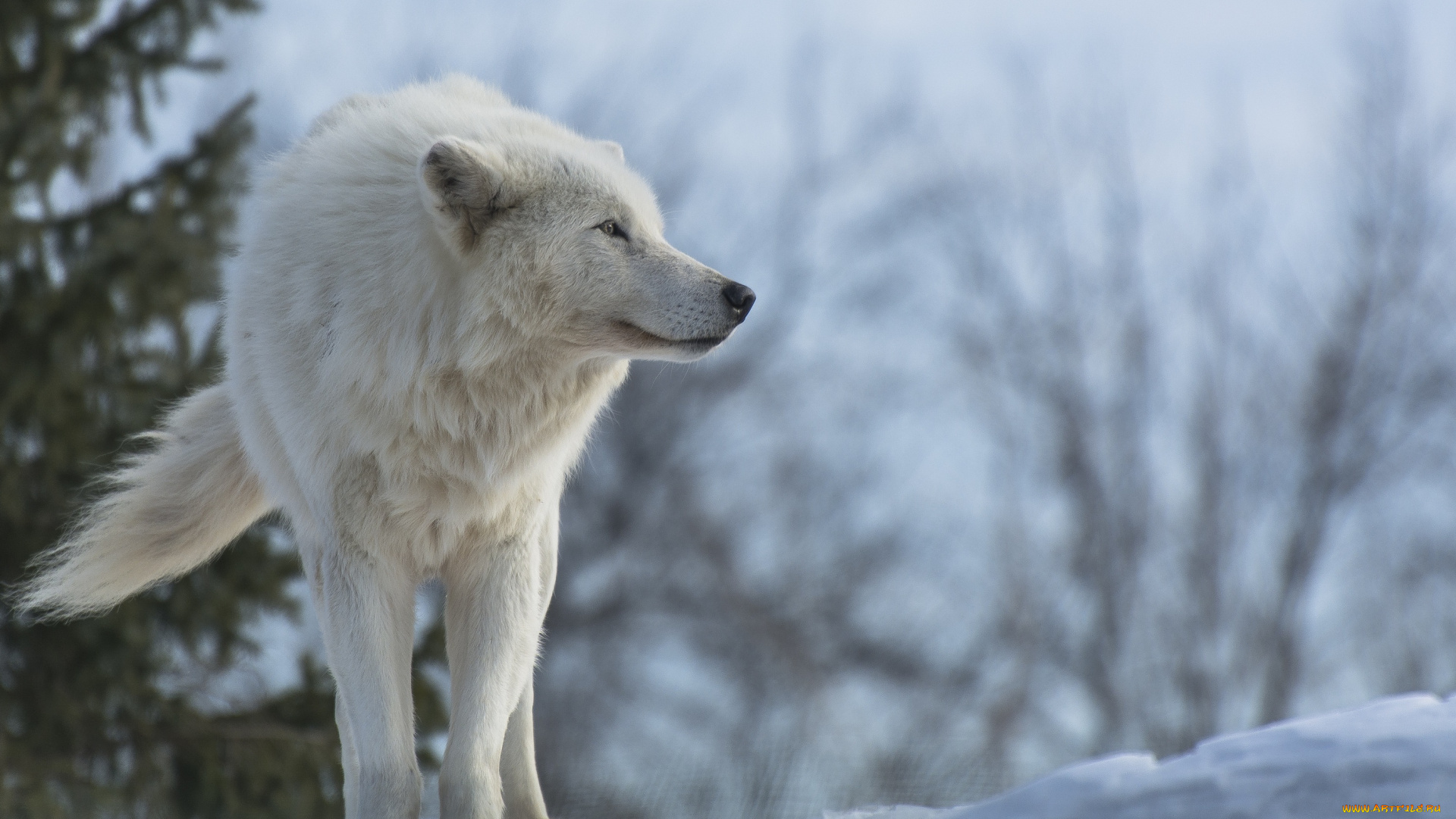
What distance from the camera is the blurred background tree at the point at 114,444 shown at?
7629mm

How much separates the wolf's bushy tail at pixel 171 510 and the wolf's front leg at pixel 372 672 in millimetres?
1134

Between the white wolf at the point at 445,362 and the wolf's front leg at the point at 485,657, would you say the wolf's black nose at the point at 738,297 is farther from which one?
the wolf's front leg at the point at 485,657

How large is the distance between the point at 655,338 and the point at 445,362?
0.57m

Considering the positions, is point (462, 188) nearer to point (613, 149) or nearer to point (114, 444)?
point (613, 149)

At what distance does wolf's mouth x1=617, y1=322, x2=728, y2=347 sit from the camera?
3.52m

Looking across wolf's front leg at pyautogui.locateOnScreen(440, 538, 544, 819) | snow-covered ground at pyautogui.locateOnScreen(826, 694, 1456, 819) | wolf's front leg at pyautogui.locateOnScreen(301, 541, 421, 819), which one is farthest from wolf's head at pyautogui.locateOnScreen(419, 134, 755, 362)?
snow-covered ground at pyautogui.locateOnScreen(826, 694, 1456, 819)

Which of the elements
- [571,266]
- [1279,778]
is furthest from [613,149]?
[1279,778]

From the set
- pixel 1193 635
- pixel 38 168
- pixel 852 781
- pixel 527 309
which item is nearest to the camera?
pixel 527 309

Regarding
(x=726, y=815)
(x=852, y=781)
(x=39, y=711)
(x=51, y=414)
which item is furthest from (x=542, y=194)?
(x=39, y=711)

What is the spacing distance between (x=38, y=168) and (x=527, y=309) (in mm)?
5841

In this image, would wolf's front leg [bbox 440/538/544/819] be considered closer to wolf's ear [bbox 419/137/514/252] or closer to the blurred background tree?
wolf's ear [bbox 419/137/514/252]

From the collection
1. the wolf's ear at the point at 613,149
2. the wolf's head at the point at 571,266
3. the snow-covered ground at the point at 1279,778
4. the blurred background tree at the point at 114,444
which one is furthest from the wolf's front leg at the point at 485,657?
the blurred background tree at the point at 114,444

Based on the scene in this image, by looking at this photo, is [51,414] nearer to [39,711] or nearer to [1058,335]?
[39,711]

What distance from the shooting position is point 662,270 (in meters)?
→ 3.53
